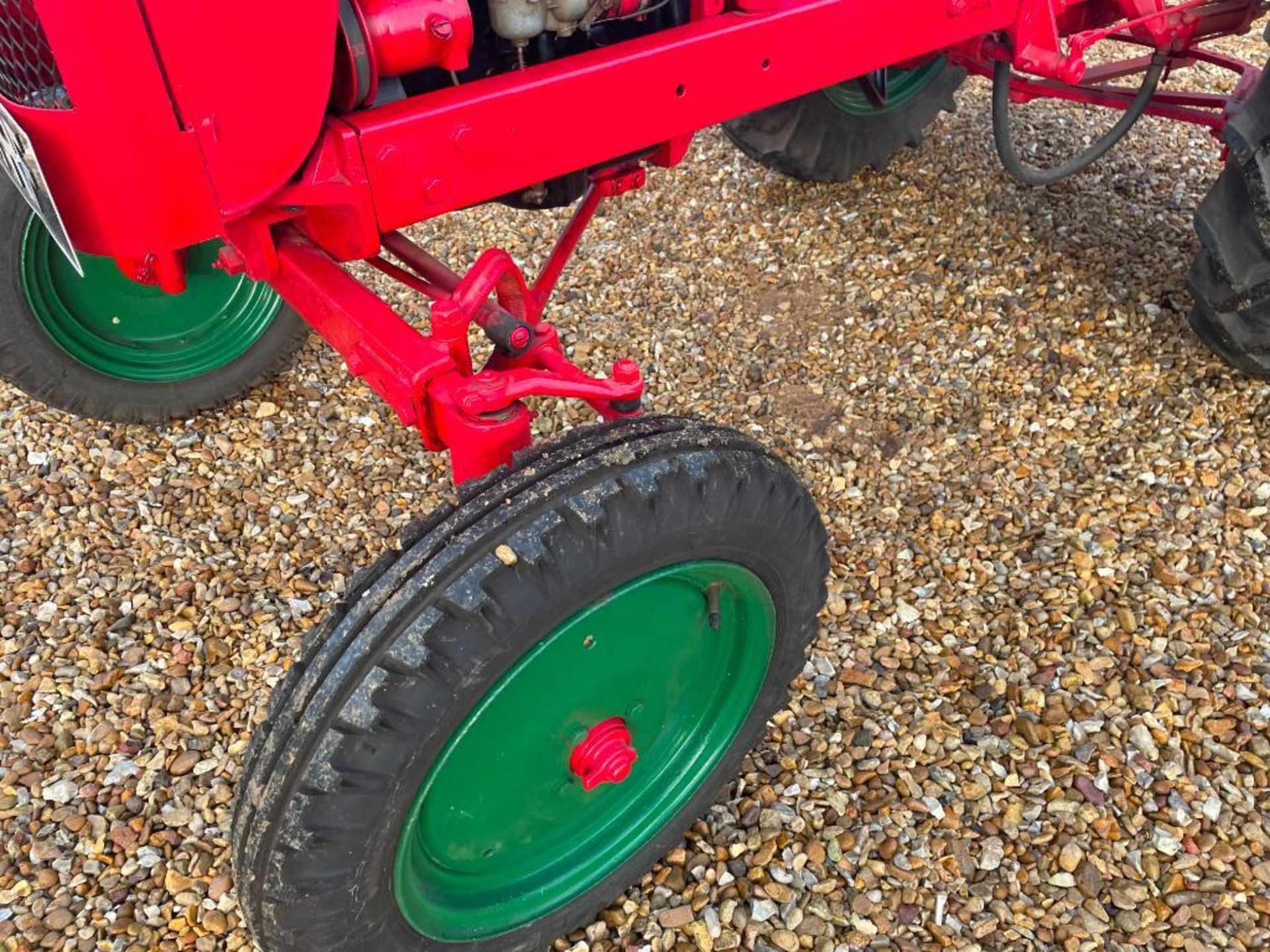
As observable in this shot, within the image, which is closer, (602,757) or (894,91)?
(602,757)

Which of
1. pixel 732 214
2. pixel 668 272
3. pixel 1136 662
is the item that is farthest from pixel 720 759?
pixel 732 214

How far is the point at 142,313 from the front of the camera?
2.75m

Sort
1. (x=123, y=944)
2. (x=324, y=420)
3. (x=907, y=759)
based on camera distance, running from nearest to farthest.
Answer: (x=123, y=944) < (x=907, y=759) < (x=324, y=420)

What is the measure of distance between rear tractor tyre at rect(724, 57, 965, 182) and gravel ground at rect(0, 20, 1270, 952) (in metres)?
0.19

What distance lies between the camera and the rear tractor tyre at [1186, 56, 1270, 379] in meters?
2.53

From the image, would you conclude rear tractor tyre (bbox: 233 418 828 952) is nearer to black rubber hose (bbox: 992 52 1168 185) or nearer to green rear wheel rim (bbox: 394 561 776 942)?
green rear wheel rim (bbox: 394 561 776 942)

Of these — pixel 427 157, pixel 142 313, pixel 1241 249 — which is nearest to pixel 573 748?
pixel 427 157

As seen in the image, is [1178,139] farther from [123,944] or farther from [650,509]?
[123,944]

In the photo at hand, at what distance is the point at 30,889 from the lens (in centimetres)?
194

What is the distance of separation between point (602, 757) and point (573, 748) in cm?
6

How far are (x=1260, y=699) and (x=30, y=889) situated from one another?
264 cm

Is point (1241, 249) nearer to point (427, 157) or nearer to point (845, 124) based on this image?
point (845, 124)

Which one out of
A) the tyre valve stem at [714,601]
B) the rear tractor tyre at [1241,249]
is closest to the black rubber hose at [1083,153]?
the rear tractor tyre at [1241,249]

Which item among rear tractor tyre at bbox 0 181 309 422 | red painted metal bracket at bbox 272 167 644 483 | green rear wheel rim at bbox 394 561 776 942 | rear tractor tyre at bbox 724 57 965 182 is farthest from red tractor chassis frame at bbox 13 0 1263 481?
rear tractor tyre at bbox 724 57 965 182
